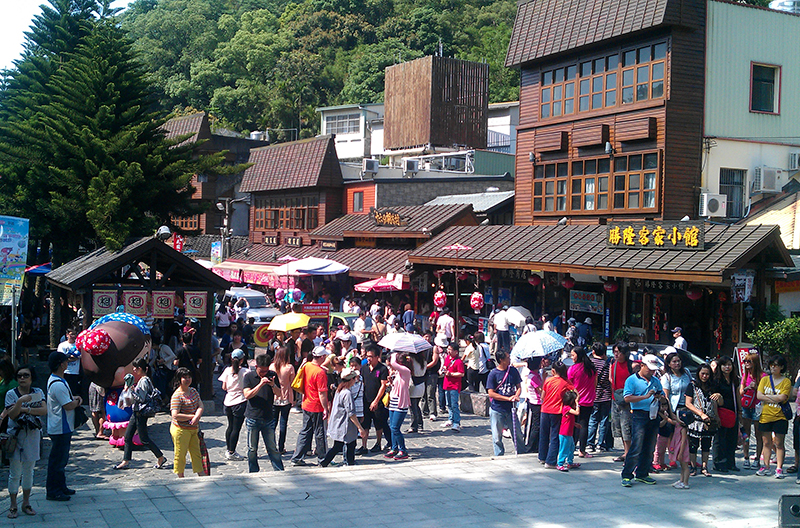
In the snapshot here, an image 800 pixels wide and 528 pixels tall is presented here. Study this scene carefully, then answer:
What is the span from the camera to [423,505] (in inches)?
348

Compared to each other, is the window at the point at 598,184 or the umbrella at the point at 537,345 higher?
the window at the point at 598,184

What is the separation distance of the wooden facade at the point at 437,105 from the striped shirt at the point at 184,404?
37.3 m

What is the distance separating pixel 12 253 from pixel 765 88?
23.1 m

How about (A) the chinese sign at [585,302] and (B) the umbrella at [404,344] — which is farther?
(A) the chinese sign at [585,302]

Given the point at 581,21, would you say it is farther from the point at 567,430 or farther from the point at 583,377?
the point at 567,430

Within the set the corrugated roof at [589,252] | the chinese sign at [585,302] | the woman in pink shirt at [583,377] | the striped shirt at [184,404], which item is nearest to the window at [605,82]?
the corrugated roof at [589,252]

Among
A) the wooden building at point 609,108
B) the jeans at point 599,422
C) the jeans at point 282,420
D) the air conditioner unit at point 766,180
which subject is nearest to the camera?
the jeans at point 282,420

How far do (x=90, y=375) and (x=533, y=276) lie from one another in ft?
50.8

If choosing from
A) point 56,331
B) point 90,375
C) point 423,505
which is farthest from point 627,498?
point 56,331

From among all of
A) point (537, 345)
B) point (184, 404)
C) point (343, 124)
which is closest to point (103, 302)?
point (184, 404)

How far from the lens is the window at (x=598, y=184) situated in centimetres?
2339

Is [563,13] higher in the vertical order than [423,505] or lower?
higher

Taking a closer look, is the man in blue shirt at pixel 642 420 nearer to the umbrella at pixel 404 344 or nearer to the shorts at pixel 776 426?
the shorts at pixel 776 426

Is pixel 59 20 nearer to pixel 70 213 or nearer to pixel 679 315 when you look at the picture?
pixel 70 213
